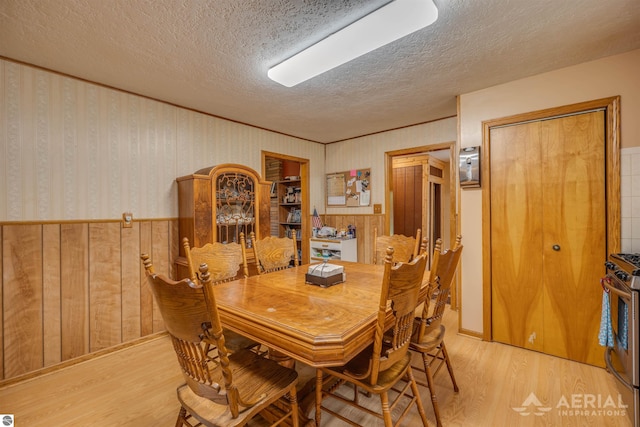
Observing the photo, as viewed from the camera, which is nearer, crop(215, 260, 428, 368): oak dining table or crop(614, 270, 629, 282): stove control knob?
crop(215, 260, 428, 368): oak dining table

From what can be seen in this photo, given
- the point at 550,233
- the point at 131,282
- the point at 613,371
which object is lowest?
the point at 613,371

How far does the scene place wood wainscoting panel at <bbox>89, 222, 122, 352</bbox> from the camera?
246cm

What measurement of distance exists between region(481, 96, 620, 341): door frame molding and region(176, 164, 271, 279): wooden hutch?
7.51 feet

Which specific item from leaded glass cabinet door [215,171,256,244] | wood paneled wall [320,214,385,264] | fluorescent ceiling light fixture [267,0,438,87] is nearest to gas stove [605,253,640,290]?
fluorescent ceiling light fixture [267,0,438,87]

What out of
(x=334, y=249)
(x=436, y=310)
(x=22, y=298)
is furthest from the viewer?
(x=334, y=249)

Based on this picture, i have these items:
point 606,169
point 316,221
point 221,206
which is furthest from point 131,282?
point 606,169

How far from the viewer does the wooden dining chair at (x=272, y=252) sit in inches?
95.4

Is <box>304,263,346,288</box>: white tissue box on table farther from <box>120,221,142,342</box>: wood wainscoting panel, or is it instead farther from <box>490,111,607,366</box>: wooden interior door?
<box>120,221,142,342</box>: wood wainscoting panel

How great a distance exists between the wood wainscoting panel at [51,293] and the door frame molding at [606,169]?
3.65 metres

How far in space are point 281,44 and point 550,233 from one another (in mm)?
2589

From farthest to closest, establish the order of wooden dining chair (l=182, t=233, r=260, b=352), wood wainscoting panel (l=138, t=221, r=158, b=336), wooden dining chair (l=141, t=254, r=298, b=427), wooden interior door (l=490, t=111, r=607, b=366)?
wood wainscoting panel (l=138, t=221, r=158, b=336), wooden interior door (l=490, t=111, r=607, b=366), wooden dining chair (l=182, t=233, r=260, b=352), wooden dining chair (l=141, t=254, r=298, b=427)

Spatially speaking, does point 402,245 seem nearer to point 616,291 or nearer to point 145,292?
point 616,291

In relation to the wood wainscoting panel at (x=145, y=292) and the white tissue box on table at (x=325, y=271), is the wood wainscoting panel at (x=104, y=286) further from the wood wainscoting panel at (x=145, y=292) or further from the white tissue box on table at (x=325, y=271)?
the white tissue box on table at (x=325, y=271)

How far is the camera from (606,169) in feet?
7.13
